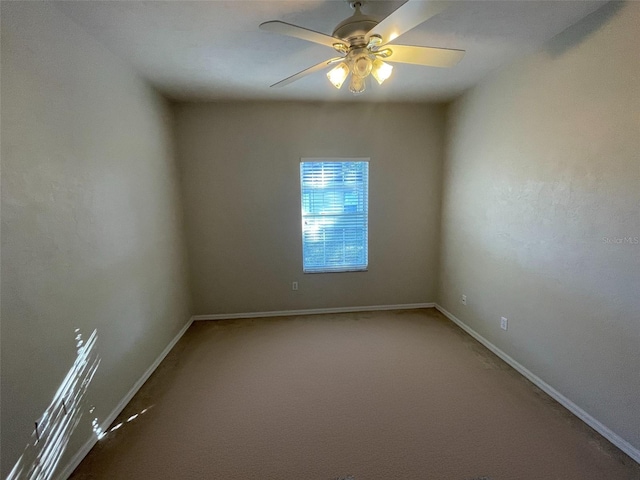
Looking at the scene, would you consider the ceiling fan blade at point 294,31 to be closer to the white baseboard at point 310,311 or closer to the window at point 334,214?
the window at point 334,214

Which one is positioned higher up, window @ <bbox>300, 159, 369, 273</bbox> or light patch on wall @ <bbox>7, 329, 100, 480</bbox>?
window @ <bbox>300, 159, 369, 273</bbox>

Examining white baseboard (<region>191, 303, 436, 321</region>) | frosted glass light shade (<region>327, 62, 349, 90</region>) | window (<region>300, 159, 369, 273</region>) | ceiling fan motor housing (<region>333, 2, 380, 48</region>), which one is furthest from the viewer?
white baseboard (<region>191, 303, 436, 321</region>)

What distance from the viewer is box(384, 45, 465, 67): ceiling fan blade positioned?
1.71m

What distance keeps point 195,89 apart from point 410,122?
2.43m

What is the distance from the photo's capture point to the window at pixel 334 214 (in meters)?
3.78

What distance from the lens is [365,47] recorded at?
1.71 m

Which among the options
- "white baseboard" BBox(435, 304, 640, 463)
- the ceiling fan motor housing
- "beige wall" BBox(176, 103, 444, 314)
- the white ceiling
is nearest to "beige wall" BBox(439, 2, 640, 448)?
"white baseboard" BBox(435, 304, 640, 463)

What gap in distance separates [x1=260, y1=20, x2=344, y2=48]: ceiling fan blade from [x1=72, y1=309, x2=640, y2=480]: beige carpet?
2.30m

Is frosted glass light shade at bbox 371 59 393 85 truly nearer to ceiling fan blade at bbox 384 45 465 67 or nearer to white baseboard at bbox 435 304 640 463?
ceiling fan blade at bbox 384 45 465 67

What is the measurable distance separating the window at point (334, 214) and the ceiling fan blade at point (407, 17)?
2155 mm

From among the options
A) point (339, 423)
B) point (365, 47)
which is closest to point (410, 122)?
point (365, 47)

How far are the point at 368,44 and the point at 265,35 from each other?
78 centimetres

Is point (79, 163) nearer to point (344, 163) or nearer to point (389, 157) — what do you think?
point (344, 163)

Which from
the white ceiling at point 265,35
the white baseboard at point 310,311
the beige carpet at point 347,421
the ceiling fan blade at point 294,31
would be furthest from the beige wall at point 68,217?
the ceiling fan blade at point 294,31
